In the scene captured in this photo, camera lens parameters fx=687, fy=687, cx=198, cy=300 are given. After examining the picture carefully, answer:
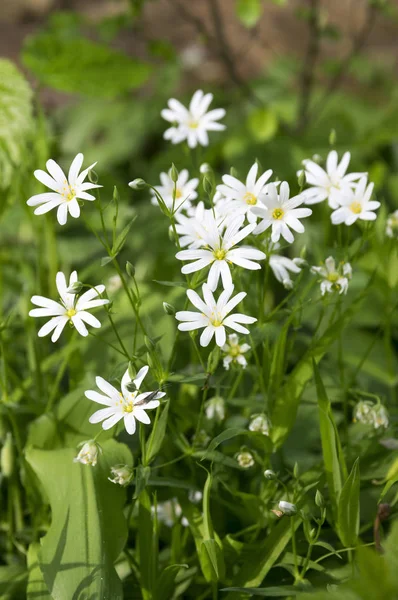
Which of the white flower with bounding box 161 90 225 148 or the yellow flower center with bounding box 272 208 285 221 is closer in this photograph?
the yellow flower center with bounding box 272 208 285 221

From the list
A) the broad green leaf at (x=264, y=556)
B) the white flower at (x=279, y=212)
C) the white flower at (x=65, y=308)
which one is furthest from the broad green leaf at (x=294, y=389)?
the white flower at (x=65, y=308)

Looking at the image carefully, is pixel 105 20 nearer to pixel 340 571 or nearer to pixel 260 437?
pixel 260 437

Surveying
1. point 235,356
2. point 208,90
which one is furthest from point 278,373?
point 208,90

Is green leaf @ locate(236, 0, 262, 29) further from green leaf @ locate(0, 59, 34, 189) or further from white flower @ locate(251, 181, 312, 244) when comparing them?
white flower @ locate(251, 181, 312, 244)

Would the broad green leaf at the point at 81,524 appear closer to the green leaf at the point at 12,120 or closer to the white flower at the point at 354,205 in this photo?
the white flower at the point at 354,205

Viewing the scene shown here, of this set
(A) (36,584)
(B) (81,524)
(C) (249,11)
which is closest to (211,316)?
(B) (81,524)

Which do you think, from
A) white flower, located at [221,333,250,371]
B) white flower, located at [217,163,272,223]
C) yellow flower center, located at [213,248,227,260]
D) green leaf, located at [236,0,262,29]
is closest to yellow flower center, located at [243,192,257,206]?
white flower, located at [217,163,272,223]

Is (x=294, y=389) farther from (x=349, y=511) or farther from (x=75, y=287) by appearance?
(x=75, y=287)
